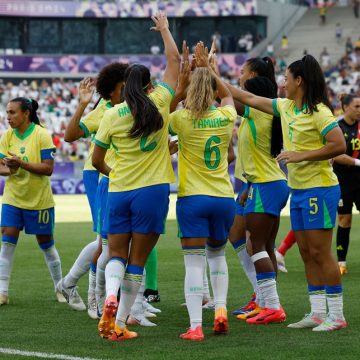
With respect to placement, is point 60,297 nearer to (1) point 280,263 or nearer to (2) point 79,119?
(2) point 79,119

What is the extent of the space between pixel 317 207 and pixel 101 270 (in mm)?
2045

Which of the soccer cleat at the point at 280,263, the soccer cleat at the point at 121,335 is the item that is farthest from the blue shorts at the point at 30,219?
the soccer cleat at the point at 280,263

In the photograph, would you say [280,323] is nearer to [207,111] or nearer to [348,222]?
[207,111]

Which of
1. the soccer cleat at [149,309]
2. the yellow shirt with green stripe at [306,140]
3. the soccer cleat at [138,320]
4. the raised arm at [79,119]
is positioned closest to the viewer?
the yellow shirt with green stripe at [306,140]

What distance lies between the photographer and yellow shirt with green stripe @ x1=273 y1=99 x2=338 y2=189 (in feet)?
27.9

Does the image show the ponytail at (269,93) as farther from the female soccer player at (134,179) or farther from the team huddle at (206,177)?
the female soccer player at (134,179)

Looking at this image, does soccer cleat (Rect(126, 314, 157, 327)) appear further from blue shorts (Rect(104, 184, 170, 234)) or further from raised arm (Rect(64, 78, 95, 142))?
raised arm (Rect(64, 78, 95, 142))

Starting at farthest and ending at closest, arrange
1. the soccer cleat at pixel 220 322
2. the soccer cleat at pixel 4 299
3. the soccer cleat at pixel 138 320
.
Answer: the soccer cleat at pixel 4 299
the soccer cleat at pixel 138 320
the soccer cleat at pixel 220 322

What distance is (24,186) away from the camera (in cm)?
1062

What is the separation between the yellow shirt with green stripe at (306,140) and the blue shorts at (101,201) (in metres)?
1.69

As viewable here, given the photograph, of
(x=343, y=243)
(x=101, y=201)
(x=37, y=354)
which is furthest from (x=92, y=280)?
(x=343, y=243)

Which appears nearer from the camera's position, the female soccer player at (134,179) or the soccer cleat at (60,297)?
the female soccer player at (134,179)

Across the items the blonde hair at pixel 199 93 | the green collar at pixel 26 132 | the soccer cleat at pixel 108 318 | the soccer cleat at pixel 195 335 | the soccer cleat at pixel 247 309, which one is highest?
the blonde hair at pixel 199 93

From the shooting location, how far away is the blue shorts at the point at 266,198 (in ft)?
30.5
